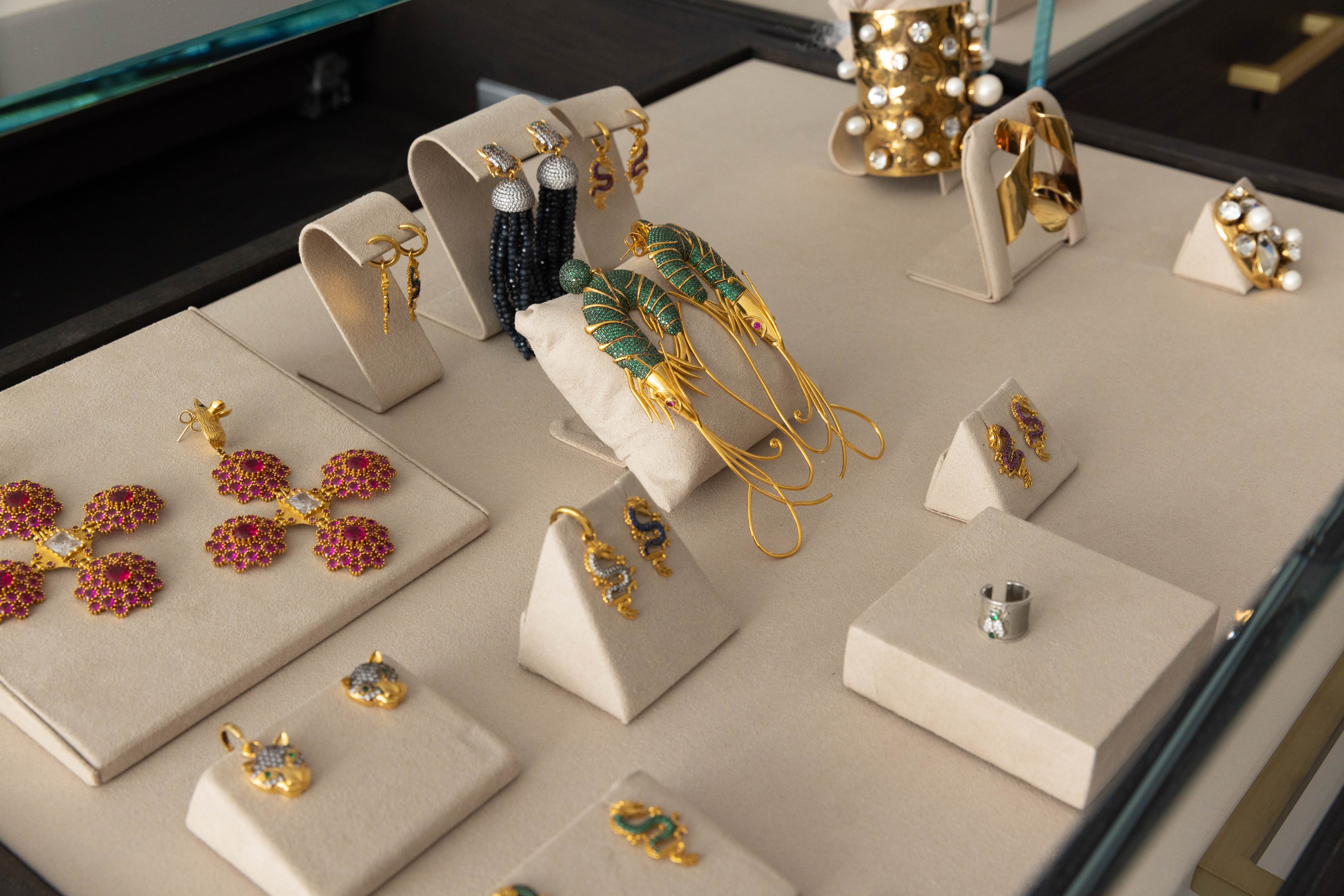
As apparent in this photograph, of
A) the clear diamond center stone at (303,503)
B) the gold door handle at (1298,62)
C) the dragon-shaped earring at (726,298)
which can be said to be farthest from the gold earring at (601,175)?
the gold door handle at (1298,62)

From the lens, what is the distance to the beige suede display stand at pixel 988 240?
62.2 inches

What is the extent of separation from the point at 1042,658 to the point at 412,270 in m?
0.82

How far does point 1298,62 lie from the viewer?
2.56 m

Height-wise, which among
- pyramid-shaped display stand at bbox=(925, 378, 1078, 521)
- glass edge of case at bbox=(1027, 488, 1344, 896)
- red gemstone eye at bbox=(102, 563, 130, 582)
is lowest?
pyramid-shaped display stand at bbox=(925, 378, 1078, 521)

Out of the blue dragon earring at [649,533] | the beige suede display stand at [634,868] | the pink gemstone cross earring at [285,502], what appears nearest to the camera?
the beige suede display stand at [634,868]

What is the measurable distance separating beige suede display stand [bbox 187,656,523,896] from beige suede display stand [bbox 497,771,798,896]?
104 millimetres

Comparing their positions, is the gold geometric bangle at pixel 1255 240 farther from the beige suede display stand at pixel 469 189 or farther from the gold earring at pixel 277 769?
the gold earring at pixel 277 769

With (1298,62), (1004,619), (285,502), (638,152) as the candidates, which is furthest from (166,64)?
(1298,62)

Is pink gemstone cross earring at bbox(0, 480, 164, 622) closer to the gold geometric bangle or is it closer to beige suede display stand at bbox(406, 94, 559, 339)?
beige suede display stand at bbox(406, 94, 559, 339)

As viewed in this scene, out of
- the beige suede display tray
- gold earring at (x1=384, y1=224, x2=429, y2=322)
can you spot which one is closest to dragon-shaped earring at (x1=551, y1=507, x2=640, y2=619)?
the beige suede display tray

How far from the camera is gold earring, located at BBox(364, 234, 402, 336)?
137cm

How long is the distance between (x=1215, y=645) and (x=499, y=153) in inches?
36.6

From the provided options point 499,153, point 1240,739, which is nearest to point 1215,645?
point 1240,739

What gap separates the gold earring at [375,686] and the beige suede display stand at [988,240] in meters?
0.98
